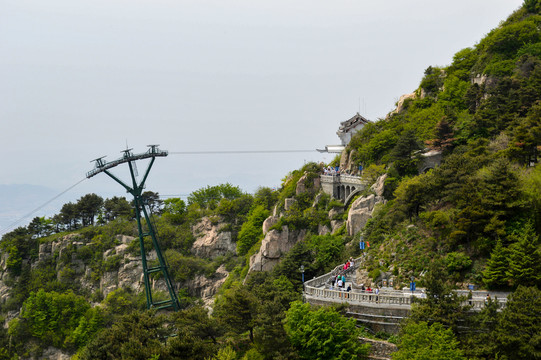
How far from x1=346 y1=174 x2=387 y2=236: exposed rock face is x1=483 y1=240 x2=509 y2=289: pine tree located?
1610 centimetres

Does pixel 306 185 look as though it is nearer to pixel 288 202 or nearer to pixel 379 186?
pixel 288 202

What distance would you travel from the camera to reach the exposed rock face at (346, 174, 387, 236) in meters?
44.8

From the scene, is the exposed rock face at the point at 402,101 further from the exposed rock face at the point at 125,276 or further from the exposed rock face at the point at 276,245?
the exposed rock face at the point at 125,276

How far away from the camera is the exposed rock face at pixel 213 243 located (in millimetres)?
75875

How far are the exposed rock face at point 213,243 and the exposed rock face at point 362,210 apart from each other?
3241cm

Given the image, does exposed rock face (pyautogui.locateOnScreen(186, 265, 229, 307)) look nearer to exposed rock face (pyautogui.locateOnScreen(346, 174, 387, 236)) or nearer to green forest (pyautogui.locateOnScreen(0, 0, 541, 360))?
green forest (pyautogui.locateOnScreen(0, 0, 541, 360))

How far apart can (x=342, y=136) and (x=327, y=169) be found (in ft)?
52.6

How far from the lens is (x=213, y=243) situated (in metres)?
76.5

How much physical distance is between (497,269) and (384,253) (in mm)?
8940

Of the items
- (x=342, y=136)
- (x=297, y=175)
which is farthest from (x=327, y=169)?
(x=342, y=136)

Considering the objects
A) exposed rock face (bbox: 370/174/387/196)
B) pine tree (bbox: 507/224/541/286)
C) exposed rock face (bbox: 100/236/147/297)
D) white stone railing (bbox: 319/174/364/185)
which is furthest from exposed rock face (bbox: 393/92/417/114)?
exposed rock face (bbox: 100/236/147/297)

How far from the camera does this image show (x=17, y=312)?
73750 millimetres

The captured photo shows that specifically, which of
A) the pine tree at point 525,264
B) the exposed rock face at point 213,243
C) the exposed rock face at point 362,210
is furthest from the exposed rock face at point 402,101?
the pine tree at point 525,264

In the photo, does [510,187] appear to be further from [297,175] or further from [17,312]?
[17,312]
